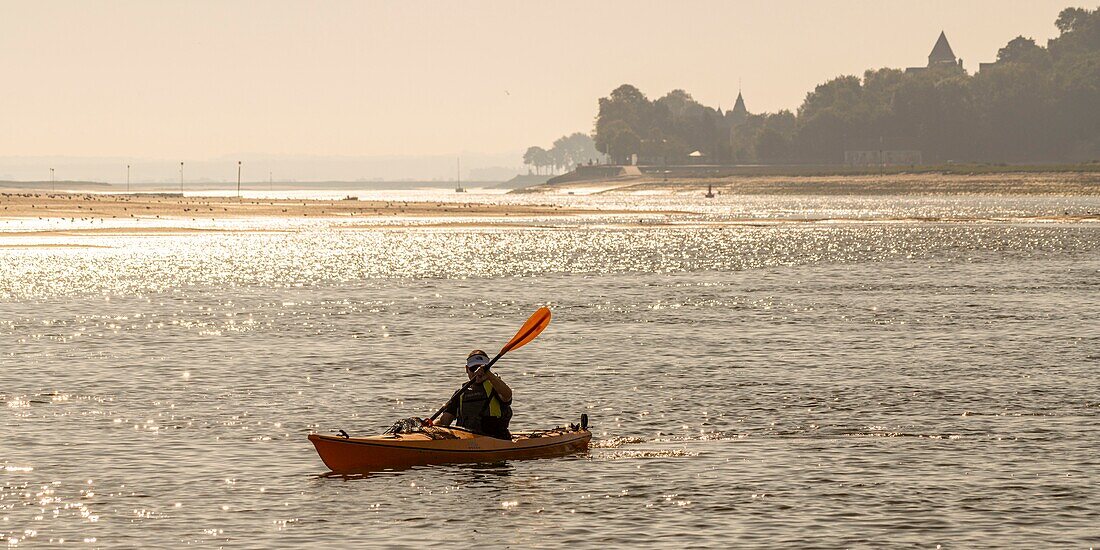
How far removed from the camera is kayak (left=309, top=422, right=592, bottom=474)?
19.6m

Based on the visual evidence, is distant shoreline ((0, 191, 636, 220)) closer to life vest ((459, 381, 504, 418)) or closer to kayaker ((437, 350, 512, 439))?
kayaker ((437, 350, 512, 439))

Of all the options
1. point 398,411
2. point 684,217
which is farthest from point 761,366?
point 684,217

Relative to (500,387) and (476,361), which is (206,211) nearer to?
(500,387)

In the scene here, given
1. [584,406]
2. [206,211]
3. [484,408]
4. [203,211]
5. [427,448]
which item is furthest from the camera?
[206,211]

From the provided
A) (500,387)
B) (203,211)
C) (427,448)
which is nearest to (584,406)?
(500,387)

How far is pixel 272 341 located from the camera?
120 feet

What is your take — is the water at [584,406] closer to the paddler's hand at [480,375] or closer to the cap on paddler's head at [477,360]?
the paddler's hand at [480,375]

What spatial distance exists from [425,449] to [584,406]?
6706 millimetres

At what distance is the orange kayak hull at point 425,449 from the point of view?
1962 cm

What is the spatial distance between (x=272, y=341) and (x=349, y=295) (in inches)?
619

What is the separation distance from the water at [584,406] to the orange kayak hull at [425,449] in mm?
226

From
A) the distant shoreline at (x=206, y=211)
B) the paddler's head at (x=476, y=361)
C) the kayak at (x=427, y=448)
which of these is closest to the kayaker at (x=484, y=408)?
the paddler's head at (x=476, y=361)

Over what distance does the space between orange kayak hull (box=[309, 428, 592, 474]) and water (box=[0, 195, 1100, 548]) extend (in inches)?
8.9

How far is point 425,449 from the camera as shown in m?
20.1
